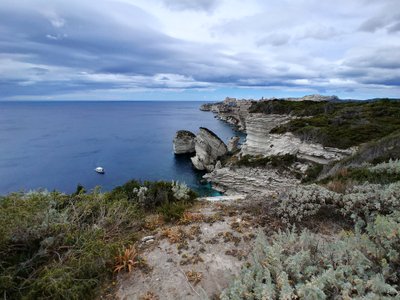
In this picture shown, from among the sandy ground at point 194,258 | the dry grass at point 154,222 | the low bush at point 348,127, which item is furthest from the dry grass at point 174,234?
the low bush at point 348,127

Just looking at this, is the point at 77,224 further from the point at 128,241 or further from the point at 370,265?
the point at 370,265

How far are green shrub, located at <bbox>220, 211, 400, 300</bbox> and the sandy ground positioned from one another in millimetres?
681

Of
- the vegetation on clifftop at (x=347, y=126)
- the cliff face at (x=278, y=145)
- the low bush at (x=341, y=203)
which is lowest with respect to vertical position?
the cliff face at (x=278, y=145)

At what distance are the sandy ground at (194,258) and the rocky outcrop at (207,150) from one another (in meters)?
46.3

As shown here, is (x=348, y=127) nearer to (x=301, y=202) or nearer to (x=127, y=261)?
(x=301, y=202)

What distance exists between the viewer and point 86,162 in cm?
5866

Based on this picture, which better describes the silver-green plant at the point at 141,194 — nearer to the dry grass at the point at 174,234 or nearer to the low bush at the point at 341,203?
the dry grass at the point at 174,234

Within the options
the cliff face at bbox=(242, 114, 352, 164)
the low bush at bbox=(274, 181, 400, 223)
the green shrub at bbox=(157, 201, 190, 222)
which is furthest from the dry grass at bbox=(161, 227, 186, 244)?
the cliff face at bbox=(242, 114, 352, 164)

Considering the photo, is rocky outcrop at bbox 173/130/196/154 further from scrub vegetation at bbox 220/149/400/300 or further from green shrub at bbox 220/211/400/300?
green shrub at bbox 220/211/400/300

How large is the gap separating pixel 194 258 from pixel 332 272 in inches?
116

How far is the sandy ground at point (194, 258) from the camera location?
5.00m

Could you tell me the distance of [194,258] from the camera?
5.79m

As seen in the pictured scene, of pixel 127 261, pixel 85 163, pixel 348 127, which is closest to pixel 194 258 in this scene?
pixel 127 261

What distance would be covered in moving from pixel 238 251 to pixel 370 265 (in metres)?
2.72
